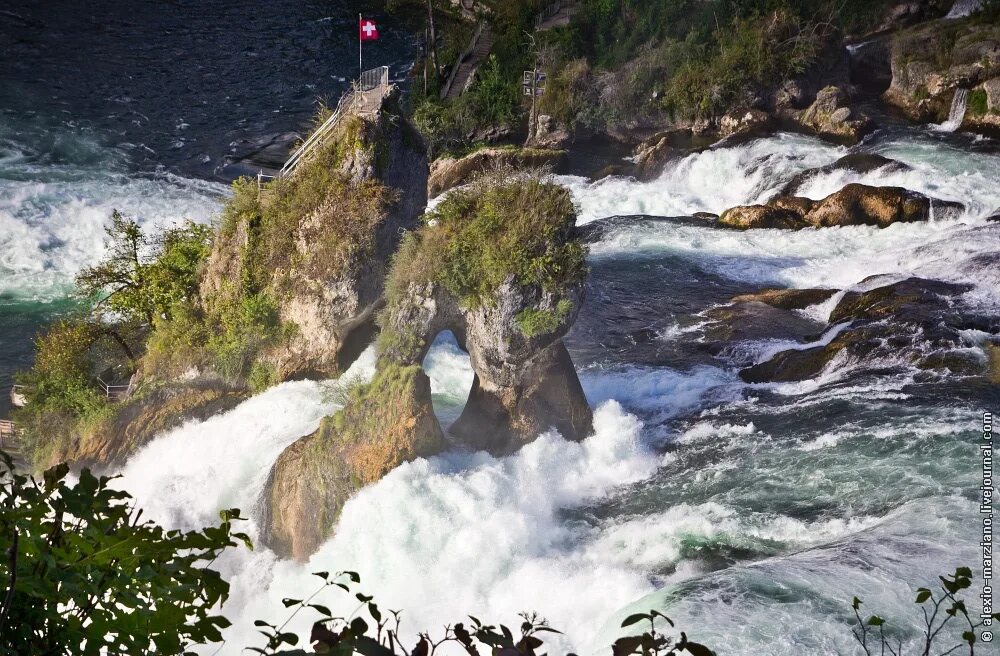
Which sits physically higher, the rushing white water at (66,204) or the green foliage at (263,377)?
the rushing white water at (66,204)

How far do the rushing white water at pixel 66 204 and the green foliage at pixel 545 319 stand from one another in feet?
50.4

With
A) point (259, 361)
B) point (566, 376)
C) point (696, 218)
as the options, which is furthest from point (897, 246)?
point (259, 361)

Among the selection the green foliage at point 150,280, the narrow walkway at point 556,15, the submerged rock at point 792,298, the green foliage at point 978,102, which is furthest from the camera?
the narrow walkway at point 556,15

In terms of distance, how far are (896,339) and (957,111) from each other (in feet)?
60.2

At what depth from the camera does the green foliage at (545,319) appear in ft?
52.2

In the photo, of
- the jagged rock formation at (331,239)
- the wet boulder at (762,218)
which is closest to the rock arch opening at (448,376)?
the jagged rock formation at (331,239)

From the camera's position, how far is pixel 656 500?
1603 cm

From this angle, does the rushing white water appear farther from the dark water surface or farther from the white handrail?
the white handrail

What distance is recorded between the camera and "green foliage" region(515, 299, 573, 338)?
15.9 m

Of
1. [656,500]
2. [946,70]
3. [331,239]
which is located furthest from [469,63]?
[656,500]

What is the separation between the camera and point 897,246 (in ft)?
84.1

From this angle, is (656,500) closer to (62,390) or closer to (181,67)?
(62,390)

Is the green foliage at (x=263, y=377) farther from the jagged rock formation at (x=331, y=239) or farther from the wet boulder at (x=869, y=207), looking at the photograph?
the wet boulder at (x=869, y=207)

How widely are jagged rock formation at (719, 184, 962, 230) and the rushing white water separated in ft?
53.7
